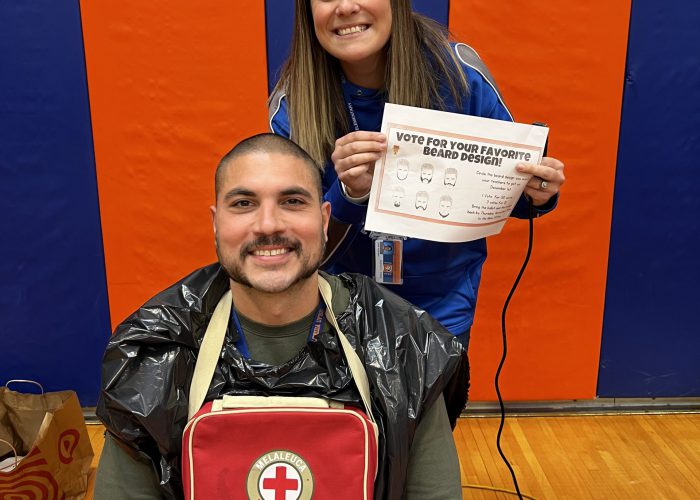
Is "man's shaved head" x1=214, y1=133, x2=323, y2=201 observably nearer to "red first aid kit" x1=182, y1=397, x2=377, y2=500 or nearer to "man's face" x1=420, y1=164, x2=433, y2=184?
"man's face" x1=420, y1=164, x2=433, y2=184

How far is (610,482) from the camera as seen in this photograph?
2469 millimetres

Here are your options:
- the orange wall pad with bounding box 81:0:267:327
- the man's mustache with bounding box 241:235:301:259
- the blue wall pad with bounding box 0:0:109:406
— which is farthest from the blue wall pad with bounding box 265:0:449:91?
the man's mustache with bounding box 241:235:301:259

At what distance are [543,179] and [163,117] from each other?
155 cm

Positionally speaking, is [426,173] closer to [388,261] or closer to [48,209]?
[388,261]

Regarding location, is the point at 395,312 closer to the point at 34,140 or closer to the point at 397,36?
the point at 397,36

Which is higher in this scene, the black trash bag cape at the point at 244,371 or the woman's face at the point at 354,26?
the woman's face at the point at 354,26

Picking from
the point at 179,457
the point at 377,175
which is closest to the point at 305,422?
the point at 179,457

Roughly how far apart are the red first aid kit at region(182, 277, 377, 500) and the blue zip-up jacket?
0.51 m

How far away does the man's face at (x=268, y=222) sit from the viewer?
1370 mm

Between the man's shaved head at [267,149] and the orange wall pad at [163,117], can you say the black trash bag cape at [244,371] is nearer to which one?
the man's shaved head at [267,149]

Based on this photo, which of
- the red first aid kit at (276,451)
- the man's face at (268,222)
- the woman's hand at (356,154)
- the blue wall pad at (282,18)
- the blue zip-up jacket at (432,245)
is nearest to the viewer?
the red first aid kit at (276,451)

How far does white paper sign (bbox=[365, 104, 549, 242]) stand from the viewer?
A: 4.94ft

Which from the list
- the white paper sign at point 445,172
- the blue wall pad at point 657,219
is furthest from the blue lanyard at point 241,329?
the blue wall pad at point 657,219

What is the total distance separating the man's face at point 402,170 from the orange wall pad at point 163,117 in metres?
1.16
